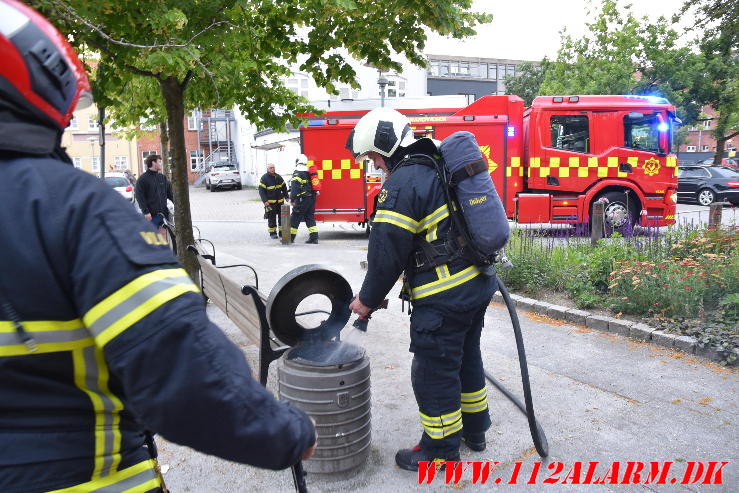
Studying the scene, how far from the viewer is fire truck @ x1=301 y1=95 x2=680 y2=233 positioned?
40.9ft

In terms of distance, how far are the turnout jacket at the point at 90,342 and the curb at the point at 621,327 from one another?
15.8ft

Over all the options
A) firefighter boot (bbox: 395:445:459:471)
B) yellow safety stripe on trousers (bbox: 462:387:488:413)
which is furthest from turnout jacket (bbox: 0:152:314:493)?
yellow safety stripe on trousers (bbox: 462:387:488:413)

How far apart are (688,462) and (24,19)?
3.67 m

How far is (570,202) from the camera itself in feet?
42.1

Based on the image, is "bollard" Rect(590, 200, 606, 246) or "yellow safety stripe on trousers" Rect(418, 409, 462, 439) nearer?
"yellow safety stripe on trousers" Rect(418, 409, 462, 439)

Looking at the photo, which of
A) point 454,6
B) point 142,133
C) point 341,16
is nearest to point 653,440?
point 454,6

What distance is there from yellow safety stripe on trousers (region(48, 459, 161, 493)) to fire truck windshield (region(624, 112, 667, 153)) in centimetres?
1291

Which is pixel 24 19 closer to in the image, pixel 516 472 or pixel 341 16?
pixel 516 472

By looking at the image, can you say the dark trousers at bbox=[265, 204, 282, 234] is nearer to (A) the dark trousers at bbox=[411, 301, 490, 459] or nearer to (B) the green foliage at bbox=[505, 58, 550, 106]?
(A) the dark trousers at bbox=[411, 301, 490, 459]

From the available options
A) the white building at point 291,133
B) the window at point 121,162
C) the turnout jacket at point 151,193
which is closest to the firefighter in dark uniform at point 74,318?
the turnout jacket at point 151,193

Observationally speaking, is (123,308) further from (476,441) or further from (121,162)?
(121,162)

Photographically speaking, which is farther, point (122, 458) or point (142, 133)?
point (142, 133)

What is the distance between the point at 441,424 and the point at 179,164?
4522mm

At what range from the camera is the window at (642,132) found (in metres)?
12.4
